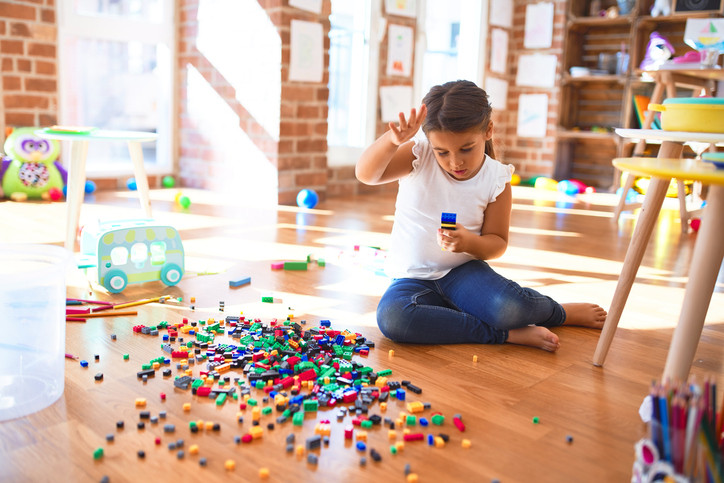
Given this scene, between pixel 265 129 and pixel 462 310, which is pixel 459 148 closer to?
pixel 462 310

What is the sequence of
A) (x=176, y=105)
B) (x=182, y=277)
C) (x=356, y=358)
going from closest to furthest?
(x=356, y=358), (x=182, y=277), (x=176, y=105)

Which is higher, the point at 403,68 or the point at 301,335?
the point at 403,68

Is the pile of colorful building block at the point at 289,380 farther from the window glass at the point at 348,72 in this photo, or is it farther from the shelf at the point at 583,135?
the shelf at the point at 583,135

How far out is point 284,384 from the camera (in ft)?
4.03

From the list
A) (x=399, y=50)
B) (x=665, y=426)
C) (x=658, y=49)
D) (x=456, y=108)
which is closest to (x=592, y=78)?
(x=658, y=49)

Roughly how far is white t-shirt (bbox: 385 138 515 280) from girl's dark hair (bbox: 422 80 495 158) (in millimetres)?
160

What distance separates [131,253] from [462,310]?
0.93 metres

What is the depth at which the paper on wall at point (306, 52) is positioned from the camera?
358 centimetres

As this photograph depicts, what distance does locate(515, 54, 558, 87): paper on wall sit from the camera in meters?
5.36

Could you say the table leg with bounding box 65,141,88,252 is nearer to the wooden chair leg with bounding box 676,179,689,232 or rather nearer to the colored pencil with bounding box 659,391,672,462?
the colored pencil with bounding box 659,391,672,462

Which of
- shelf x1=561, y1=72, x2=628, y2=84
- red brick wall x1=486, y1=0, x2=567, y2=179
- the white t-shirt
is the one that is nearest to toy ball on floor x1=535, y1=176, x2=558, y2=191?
red brick wall x1=486, y1=0, x2=567, y2=179

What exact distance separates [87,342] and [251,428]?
557 millimetres

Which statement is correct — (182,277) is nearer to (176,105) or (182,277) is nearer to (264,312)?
(264,312)

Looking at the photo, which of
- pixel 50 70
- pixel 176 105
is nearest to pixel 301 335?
pixel 50 70
